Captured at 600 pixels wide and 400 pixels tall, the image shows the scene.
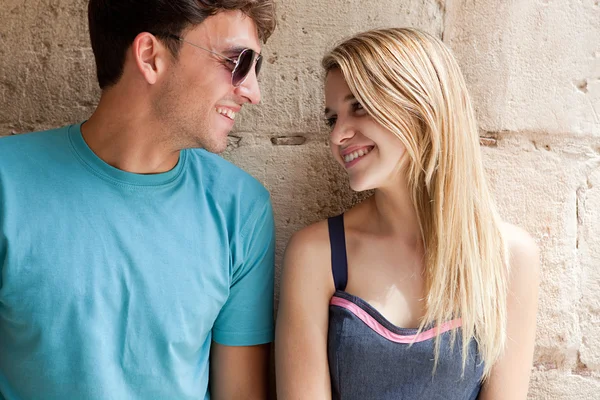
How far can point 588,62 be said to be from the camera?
2225 mm

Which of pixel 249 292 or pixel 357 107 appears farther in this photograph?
pixel 249 292

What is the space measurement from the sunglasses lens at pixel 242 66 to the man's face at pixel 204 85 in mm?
15

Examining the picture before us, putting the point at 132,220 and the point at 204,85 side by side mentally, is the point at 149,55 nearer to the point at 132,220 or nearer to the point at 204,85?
the point at 204,85

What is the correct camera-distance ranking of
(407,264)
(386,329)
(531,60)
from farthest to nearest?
(531,60), (407,264), (386,329)

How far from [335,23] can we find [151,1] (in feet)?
2.27

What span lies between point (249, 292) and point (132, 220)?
0.45 metres

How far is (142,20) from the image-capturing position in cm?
180

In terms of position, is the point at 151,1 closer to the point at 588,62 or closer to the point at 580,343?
the point at 588,62

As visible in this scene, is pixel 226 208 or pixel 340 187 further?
pixel 340 187

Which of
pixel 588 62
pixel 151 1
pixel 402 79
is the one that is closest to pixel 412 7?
pixel 402 79

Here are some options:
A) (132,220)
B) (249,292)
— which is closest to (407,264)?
(249,292)

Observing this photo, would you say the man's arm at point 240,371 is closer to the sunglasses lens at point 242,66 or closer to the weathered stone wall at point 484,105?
the weathered stone wall at point 484,105

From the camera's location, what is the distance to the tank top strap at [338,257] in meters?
1.95

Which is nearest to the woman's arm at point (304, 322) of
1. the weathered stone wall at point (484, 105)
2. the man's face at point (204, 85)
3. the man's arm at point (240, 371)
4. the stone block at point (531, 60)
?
the man's arm at point (240, 371)
